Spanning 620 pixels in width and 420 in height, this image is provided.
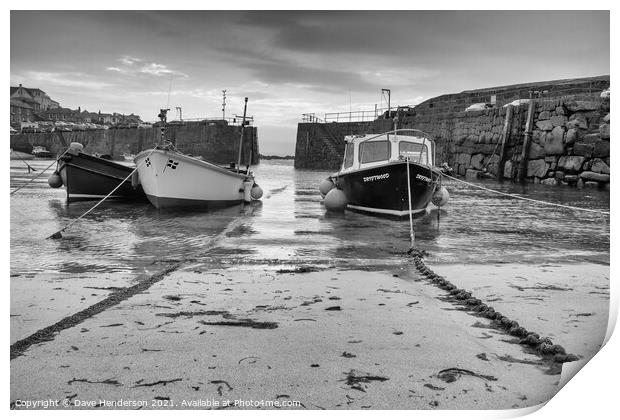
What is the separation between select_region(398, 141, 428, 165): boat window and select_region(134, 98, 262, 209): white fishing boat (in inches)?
147

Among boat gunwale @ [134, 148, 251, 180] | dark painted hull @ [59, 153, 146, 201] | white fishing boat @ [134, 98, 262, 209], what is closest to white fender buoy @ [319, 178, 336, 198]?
boat gunwale @ [134, 148, 251, 180]

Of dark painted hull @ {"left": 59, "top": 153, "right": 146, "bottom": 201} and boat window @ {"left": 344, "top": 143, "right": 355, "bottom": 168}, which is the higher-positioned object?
boat window @ {"left": 344, "top": 143, "right": 355, "bottom": 168}

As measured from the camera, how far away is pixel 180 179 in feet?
36.7

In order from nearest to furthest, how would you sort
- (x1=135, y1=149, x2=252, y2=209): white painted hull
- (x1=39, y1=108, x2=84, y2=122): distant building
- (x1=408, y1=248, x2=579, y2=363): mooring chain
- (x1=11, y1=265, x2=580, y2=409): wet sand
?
(x1=11, y1=265, x2=580, y2=409): wet sand
(x1=408, y1=248, x2=579, y2=363): mooring chain
(x1=39, y1=108, x2=84, y2=122): distant building
(x1=135, y1=149, x2=252, y2=209): white painted hull

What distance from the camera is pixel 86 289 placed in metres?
3.58

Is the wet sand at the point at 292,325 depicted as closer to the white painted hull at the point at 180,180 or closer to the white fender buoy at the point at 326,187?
the white painted hull at the point at 180,180

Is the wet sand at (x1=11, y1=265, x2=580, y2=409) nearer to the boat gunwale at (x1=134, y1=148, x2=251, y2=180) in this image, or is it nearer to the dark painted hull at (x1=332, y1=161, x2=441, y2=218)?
the dark painted hull at (x1=332, y1=161, x2=441, y2=218)

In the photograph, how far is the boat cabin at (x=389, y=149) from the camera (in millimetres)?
10320

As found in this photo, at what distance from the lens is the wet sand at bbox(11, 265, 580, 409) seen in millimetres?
1771

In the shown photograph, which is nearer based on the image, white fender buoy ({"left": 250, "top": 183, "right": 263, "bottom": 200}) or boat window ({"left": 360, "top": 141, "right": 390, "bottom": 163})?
boat window ({"left": 360, "top": 141, "right": 390, "bottom": 163})

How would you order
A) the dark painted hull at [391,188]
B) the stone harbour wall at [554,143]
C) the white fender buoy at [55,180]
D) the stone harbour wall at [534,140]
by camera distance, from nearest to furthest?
1. the dark painted hull at [391,188]
2. the white fender buoy at [55,180]
3. the stone harbour wall at [554,143]
4. the stone harbour wall at [534,140]

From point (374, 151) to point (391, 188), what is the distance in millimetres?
1137

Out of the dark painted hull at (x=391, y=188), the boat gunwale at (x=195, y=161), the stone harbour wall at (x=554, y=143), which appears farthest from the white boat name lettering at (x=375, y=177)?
the stone harbour wall at (x=554, y=143)

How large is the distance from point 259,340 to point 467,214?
939 centimetres
